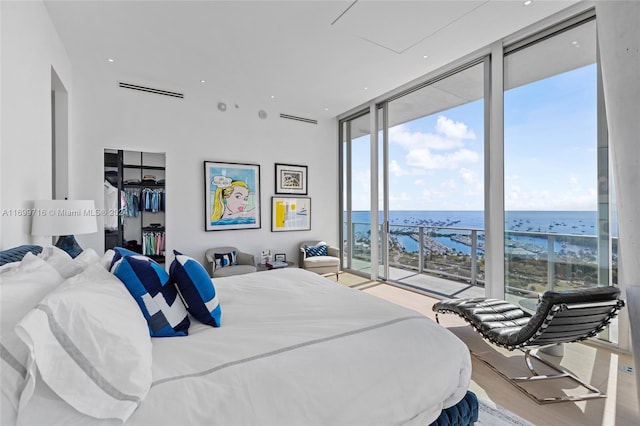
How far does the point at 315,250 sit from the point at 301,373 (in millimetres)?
4259

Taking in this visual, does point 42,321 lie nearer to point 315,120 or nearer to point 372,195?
point 372,195

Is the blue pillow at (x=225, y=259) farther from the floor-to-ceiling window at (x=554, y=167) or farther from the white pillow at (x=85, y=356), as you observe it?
the floor-to-ceiling window at (x=554, y=167)

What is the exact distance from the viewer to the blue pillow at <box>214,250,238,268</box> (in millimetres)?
4438

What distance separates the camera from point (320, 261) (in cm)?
493

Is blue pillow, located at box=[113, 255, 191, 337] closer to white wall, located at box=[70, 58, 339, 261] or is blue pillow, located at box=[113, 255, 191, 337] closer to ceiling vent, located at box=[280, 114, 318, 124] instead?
white wall, located at box=[70, 58, 339, 261]

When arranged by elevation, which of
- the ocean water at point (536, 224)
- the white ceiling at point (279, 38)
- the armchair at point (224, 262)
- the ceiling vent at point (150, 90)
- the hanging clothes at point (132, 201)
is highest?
the white ceiling at point (279, 38)

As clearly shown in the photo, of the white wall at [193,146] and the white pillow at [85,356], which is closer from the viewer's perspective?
the white pillow at [85,356]

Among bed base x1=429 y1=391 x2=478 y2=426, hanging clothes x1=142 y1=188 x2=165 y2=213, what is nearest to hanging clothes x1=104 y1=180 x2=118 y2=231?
hanging clothes x1=142 y1=188 x2=165 y2=213

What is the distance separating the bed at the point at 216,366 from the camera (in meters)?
0.84

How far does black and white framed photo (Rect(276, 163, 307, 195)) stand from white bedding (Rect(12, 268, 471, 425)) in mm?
3834

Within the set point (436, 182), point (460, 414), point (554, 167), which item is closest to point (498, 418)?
point (460, 414)

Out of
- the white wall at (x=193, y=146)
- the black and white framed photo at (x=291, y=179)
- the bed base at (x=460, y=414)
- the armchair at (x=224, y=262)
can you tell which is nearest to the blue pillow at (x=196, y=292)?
the bed base at (x=460, y=414)

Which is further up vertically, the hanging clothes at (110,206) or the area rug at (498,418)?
the hanging clothes at (110,206)

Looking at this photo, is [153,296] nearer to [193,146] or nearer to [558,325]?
[558,325]
